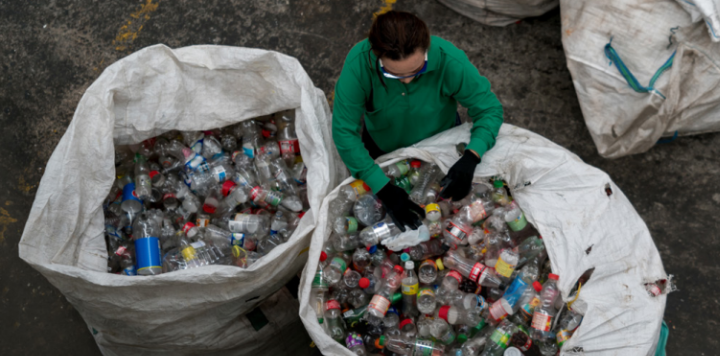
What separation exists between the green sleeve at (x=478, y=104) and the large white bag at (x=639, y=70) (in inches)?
32.3

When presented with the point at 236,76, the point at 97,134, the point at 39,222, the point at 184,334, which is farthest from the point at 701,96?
the point at 39,222

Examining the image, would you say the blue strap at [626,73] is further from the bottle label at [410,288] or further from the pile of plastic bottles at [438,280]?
the bottle label at [410,288]

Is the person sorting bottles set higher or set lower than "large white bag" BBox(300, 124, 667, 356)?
higher

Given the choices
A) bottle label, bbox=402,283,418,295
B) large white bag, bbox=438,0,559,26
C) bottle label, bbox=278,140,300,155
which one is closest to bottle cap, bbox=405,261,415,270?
bottle label, bbox=402,283,418,295

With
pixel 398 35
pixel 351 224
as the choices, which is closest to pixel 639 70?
pixel 398 35

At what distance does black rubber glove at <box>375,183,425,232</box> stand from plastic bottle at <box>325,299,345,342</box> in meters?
0.45

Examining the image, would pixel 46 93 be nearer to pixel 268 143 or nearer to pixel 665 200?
pixel 268 143

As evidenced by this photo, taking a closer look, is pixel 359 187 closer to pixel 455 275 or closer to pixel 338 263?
pixel 338 263

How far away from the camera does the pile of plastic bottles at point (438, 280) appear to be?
217 cm

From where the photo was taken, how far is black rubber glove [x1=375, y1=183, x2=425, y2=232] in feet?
7.27

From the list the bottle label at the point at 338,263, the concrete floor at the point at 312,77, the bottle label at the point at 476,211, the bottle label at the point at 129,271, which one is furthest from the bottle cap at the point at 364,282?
the concrete floor at the point at 312,77

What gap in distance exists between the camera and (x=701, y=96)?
8.50ft

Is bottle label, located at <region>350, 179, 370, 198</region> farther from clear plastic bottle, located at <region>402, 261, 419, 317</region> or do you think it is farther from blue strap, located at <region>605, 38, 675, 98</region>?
blue strap, located at <region>605, 38, 675, 98</region>

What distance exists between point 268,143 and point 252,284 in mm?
887
